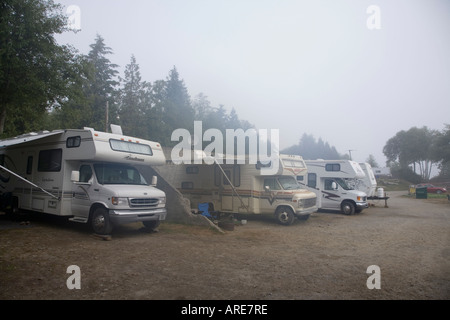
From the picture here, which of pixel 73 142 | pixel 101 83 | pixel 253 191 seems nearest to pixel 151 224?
pixel 73 142

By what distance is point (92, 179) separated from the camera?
29.4 feet

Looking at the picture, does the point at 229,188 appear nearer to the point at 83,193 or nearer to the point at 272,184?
the point at 272,184

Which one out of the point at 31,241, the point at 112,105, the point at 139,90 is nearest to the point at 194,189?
the point at 31,241

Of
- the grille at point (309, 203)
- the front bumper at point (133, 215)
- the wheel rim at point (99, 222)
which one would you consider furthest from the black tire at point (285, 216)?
the wheel rim at point (99, 222)

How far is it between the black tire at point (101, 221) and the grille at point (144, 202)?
2.52 ft

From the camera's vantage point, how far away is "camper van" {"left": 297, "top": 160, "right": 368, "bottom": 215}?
1638 cm

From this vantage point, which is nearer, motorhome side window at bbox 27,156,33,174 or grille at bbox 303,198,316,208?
motorhome side window at bbox 27,156,33,174

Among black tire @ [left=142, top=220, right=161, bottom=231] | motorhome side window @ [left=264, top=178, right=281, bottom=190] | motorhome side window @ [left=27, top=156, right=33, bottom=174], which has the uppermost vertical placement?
motorhome side window @ [left=27, top=156, right=33, bottom=174]

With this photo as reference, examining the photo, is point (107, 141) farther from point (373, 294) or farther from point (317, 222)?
point (317, 222)

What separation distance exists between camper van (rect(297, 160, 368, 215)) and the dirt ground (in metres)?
5.19

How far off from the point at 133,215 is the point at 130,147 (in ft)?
7.77

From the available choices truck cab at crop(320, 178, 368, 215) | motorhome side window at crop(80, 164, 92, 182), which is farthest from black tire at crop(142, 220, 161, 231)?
truck cab at crop(320, 178, 368, 215)

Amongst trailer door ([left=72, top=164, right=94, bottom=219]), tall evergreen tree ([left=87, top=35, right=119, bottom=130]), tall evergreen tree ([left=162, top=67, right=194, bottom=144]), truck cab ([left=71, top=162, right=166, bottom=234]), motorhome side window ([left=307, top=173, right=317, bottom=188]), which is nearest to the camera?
truck cab ([left=71, top=162, right=166, bottom=234])

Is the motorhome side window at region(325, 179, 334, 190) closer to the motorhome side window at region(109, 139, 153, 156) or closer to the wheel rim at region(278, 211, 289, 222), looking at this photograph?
the wheel rim at region(278, 211, 289, 222)
